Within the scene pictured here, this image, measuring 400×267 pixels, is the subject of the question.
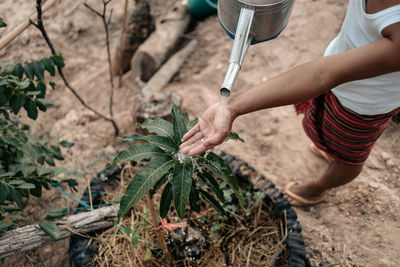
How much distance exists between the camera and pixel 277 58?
2955 mm

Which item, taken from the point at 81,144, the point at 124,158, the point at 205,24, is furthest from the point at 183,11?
the point at 124,158

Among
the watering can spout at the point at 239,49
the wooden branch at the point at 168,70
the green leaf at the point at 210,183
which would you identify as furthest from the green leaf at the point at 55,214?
the wooden branch at the point at 168,70

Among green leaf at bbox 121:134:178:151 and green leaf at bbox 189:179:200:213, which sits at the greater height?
green leaf at bbox 121:134:178:151

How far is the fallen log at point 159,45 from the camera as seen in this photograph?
289 centimetres

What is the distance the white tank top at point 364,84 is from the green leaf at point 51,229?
1404 millimetres

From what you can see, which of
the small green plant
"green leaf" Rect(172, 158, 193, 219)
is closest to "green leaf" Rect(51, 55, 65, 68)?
the small green plant

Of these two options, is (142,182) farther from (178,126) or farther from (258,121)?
(258,121)

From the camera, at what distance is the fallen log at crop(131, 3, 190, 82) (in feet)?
9.47

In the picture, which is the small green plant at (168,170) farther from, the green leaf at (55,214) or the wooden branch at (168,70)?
the wooden branch at (168,70)

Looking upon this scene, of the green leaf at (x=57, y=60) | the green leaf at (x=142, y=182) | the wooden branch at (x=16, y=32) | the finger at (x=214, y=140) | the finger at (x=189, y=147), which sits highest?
the wooden branch at (x=16, y=32)

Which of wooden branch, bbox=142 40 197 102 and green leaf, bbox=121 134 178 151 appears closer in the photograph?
green leaf, bbox=121 134 178 151

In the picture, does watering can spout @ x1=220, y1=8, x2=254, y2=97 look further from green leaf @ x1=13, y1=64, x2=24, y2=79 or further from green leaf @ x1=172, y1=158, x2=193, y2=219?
green leaf @ x1=13, y1=64, x2=24, y2=79

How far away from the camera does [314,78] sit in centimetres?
83

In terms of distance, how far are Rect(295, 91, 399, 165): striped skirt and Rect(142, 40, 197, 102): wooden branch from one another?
1418 millimetres
